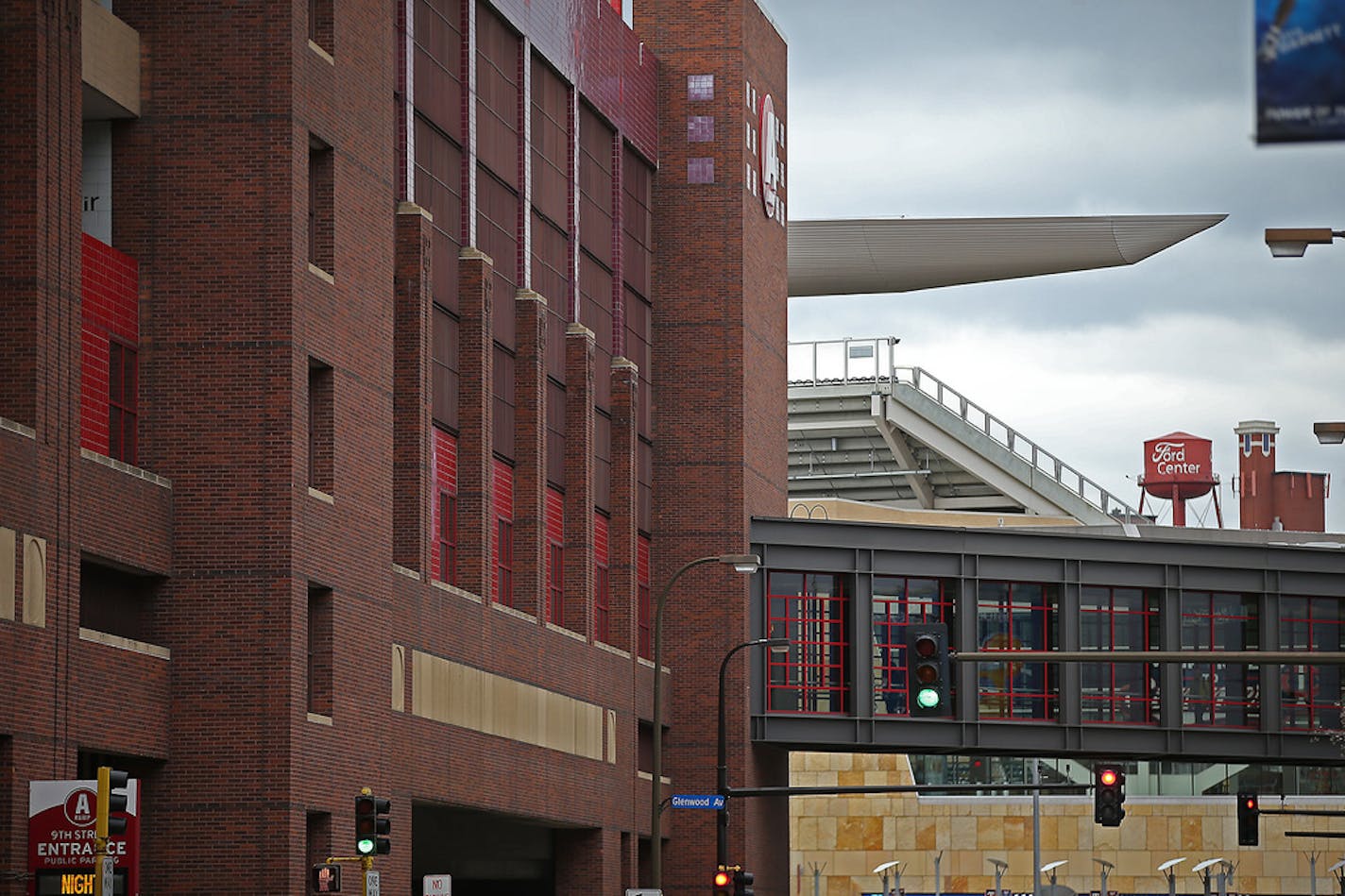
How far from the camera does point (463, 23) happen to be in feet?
173

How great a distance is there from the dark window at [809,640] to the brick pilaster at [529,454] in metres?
13.0

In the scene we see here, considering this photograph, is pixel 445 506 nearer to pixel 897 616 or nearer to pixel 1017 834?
pixel 897 616

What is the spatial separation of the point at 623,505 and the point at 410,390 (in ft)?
50.4

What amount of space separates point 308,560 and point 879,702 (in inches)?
1198

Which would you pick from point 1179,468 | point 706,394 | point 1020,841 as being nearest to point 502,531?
point 706,394

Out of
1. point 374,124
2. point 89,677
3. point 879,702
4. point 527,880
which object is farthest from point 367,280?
point 879,702

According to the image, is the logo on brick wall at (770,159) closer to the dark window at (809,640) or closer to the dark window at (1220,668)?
the dark window at (809,640)

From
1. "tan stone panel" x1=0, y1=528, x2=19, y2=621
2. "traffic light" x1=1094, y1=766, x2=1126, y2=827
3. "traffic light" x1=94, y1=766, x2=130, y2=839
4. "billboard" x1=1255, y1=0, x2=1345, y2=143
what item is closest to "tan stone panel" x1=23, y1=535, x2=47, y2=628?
"tan stone panel" x1=0, y1=528, x2=19, y2=621

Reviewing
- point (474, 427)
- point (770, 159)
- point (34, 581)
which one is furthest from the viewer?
point (770, 159)

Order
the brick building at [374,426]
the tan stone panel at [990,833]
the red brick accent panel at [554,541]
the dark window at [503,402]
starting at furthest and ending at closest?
the tan stone panel at [990,833] < the red brick accent panel at [554,541] < the dark window at [503,402] < the brick building at [374,426]

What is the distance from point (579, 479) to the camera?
58.4 m

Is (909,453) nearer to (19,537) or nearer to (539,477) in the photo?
(539,477)

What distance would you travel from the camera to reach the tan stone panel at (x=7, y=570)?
32.8 metres

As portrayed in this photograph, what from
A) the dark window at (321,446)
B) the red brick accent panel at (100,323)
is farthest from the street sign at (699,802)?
the red brick accent panel at (100,323)
